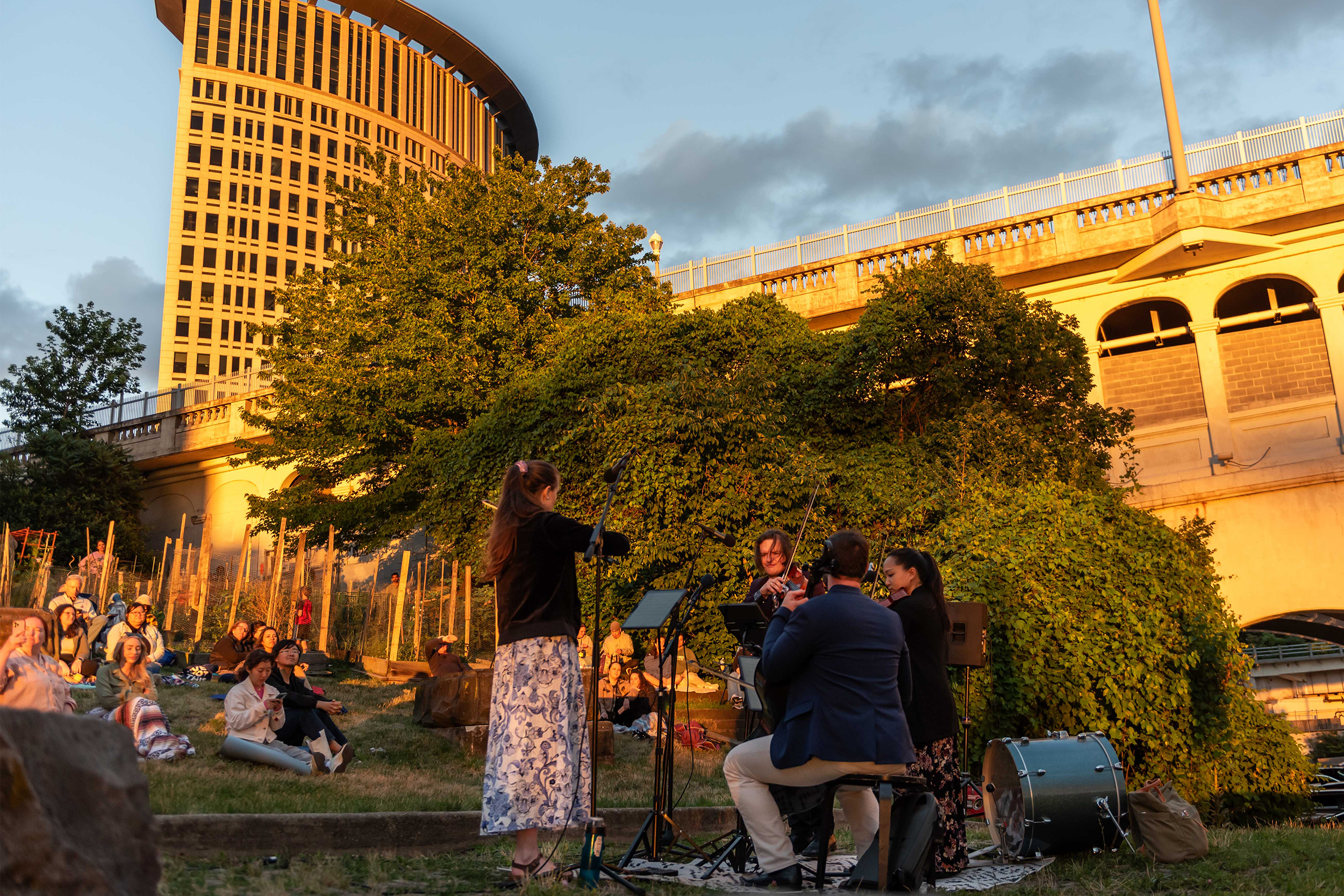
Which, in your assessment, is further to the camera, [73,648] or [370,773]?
[73,648]

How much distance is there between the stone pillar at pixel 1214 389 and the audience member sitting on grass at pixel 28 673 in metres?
17.4

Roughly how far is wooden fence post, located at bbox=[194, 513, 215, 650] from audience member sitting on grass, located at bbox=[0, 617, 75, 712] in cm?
1086

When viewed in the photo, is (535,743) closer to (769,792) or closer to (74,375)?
(769,792)

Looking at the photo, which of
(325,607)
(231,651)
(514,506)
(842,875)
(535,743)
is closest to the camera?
(535,743)

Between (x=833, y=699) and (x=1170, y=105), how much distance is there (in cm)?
1767

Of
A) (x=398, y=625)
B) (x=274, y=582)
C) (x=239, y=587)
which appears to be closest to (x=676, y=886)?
(x=398, y=625)

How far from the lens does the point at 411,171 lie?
2412 centimetres

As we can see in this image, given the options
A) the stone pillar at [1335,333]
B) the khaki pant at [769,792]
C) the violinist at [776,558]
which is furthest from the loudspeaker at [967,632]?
the stone pillar at [1335,333]

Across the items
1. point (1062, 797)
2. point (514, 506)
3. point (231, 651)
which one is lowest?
point (1062, 797)

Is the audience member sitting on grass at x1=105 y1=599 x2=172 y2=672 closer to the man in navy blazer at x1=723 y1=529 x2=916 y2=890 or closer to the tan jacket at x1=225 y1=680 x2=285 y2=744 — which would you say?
the tan jacket at x1=225 y1=680 x2=285 y2=744

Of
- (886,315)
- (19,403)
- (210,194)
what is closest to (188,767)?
(886,315)

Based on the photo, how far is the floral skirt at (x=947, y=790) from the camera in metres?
5.38

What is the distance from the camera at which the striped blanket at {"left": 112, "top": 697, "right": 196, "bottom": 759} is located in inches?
301

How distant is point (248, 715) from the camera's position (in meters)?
7.88
